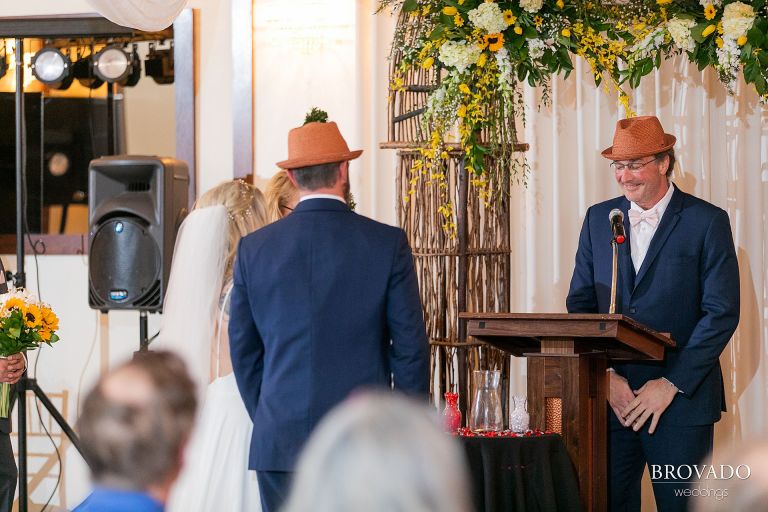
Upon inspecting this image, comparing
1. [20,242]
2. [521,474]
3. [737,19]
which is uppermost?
[737,19]

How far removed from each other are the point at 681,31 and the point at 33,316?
278 cm

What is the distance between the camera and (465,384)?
15.1ft

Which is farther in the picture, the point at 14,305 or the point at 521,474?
the point at 14,305

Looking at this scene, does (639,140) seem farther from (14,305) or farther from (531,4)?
(14,305)

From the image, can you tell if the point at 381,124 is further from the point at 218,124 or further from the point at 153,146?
the point at 153,146

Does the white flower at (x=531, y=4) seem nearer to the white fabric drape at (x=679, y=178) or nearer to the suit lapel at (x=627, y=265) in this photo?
the suit lapel at (x=627, y=265)

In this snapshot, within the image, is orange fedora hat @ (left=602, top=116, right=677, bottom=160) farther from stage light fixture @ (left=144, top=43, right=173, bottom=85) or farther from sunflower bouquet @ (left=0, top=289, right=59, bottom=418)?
→ stage light fixture @ (left=144, top=43, right=173, bottom=85)

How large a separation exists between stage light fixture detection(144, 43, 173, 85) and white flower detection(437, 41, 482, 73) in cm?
229

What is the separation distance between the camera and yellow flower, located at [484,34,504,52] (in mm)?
4070

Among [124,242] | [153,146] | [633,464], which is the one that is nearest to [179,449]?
[633,464]

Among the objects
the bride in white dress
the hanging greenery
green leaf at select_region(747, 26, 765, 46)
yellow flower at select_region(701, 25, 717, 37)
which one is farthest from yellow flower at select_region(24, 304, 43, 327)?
green leaf at select_region(747, 26, 765, 46)

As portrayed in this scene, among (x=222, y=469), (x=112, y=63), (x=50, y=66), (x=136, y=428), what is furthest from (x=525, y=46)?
(x=136, y=428)

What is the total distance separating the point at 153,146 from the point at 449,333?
2209mm

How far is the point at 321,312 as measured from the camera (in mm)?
3258
